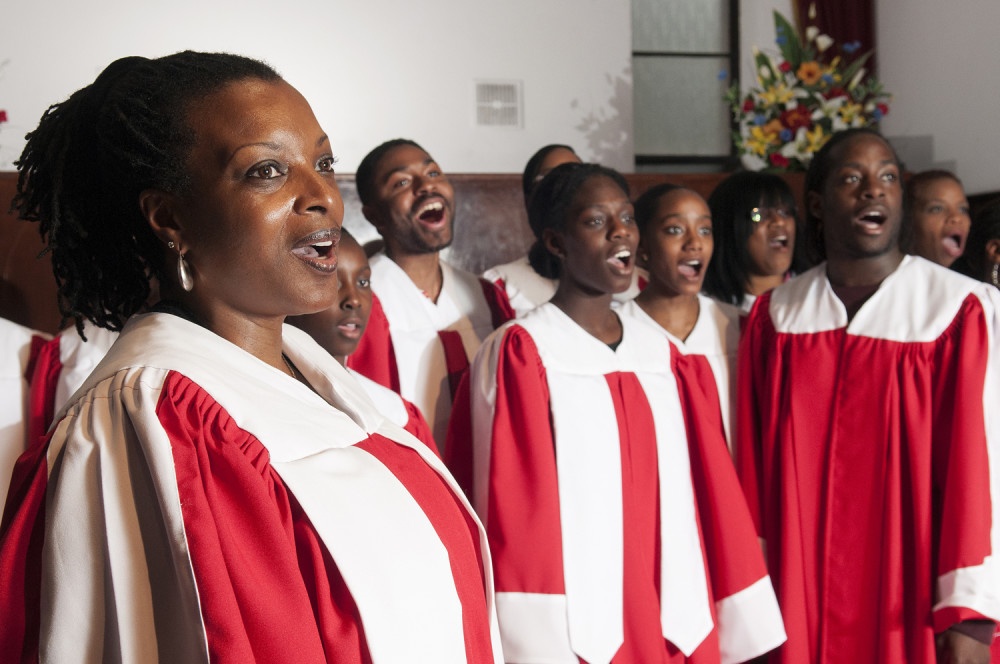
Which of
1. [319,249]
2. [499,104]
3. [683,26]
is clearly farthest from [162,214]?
[683,26]

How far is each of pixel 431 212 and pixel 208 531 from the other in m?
2.04

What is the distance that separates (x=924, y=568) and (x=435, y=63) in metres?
4.36

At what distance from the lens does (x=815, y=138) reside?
5.04 meters

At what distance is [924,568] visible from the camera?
7.44ft

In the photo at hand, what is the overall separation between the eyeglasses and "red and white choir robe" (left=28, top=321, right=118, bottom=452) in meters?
2.08

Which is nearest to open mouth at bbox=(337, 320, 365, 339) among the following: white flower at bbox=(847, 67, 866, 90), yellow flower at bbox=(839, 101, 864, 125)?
yellow flower at bbox=(839, 101, 864, 125)

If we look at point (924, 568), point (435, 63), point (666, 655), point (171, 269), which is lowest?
point (666, 655)

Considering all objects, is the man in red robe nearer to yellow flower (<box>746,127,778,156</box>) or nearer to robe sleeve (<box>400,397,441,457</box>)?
robe sleeve (<box>400,397,441,457</box>)

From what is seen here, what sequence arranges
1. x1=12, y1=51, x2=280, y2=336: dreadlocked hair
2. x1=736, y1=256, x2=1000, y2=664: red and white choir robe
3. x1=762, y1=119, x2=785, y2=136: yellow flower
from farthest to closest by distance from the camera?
x1=762, y1=119, x2=785, y2=136: yellow flower
x1=736, y1=256, x2=1000, y2=664: red and white choir robe
x1=12, y1=51, x2=280, y2=336: dreadlocked hair

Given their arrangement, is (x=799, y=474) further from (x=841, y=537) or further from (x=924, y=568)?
(x=924, y=568)

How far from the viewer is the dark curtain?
20.5 ft

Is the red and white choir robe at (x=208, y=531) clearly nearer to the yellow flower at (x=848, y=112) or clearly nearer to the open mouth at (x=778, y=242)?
the open mouth at (x=778, y=242)

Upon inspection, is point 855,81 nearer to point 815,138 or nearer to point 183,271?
point 815,138

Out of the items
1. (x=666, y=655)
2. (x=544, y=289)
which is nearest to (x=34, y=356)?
(x=544, y=289)
